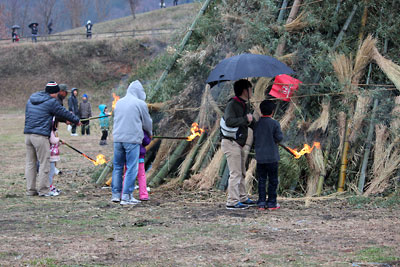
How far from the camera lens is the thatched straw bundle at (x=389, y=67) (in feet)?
29.1

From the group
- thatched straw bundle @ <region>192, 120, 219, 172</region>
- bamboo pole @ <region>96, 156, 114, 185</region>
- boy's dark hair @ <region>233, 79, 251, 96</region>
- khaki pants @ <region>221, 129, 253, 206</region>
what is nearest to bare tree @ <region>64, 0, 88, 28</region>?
bamboo pole @ <region>96, 156, 114, 185</region>

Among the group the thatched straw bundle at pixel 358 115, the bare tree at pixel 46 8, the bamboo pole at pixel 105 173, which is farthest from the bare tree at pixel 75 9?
the thatched straw bundle at pixel 358 115

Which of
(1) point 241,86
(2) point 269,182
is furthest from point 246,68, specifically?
(2) point 269,182

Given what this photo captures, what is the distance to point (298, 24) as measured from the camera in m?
9.75

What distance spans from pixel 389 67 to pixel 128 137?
4.26 metres

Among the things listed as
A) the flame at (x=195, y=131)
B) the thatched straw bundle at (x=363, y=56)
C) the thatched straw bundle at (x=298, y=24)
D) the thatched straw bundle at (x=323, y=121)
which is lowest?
the flame at (x=195, y=131)

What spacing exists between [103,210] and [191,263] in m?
3.11

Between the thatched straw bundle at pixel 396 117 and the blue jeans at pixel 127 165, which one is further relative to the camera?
the thatched straw bundle at pixel 396 117

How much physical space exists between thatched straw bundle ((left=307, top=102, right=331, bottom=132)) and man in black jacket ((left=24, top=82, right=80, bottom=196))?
12.5ft

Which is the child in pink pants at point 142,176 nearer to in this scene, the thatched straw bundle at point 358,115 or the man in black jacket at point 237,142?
the man in black jacket at point 237,142

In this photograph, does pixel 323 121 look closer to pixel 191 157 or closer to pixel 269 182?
pixel 269 182

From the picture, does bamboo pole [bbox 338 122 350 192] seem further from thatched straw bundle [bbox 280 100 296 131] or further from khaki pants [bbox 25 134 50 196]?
khaki pants [bbox 25 134 50 196]

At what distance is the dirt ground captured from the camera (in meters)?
4.99

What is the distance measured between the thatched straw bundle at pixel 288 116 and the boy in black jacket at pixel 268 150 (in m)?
1.56
